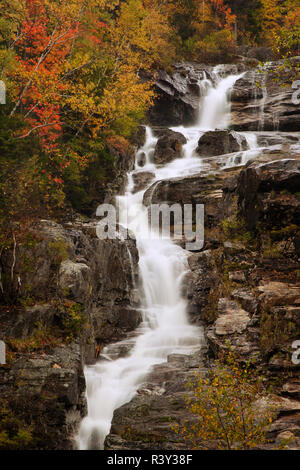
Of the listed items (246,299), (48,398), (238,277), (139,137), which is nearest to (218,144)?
(139,137)

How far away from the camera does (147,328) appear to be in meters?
13.3

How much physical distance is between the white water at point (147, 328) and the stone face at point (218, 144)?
68 centimetres

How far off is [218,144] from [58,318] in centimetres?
1686

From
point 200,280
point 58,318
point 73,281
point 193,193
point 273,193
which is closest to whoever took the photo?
point 58,318

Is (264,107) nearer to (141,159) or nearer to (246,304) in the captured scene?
(141,159)

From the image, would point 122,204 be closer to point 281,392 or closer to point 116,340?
point 116,340

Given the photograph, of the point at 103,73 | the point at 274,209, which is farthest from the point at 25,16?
the point at 274,209

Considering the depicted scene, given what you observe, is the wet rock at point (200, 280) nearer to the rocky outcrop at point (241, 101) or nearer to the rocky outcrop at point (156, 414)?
the rocky outcrop at point (156, 414)

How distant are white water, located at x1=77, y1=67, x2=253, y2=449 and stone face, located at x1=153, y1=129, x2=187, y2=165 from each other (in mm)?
454

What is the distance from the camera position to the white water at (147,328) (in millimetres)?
8953

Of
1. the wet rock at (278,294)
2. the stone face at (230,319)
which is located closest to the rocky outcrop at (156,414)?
the stone face at (230,319)

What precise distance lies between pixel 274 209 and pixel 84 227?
6431mm

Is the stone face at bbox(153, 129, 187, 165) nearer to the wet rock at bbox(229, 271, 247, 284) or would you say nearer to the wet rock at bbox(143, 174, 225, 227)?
the wet rock at bbox(143, 174, 225, 227)

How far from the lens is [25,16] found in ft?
54.5
